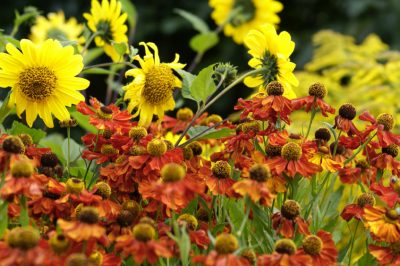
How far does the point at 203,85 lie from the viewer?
119 cm

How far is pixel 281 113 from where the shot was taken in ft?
3.67

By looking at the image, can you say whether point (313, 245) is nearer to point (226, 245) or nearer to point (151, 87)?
point (226, 245)

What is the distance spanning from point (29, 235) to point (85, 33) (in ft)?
2.90

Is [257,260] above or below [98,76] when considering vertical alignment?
below

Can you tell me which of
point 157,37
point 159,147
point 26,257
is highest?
point 157,37

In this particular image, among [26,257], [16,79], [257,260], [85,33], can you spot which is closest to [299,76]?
[85,33]

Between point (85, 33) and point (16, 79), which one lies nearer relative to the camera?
point (16, 79)

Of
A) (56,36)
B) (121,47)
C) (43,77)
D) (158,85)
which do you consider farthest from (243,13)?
(43,77)

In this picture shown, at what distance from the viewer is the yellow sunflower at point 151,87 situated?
121 centimetres

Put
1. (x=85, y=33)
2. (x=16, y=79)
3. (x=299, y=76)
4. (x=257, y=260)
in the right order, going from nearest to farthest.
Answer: (x=257, y=260), (x=16, y=79), (x=85, y=33), (x=299, y=76)

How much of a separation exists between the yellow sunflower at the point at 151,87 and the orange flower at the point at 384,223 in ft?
1.31

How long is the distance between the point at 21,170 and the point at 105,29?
2.36 feet

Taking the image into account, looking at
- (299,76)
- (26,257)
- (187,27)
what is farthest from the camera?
(187,27)

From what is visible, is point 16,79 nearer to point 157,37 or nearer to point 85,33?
point 85,33
